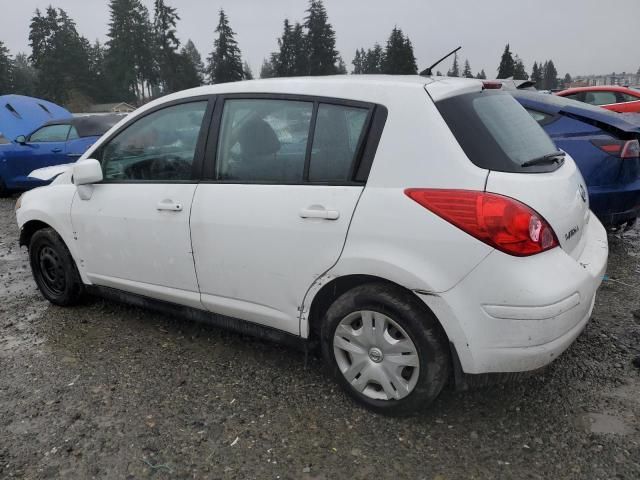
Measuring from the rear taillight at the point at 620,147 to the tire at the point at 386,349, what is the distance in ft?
10.1

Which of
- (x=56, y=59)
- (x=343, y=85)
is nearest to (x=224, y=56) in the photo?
(x=56, y=59)

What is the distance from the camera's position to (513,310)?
2166 mm

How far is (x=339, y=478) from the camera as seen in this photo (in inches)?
88.9

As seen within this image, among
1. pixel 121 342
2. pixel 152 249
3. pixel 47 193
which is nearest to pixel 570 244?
pixel 152 249

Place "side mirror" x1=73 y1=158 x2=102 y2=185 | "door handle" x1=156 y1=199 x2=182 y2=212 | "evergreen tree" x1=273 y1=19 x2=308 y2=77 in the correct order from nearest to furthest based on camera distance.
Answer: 1. "door handle" x1=156 y1=199 x2=182 y2=212
2. "side mirror" x1=73 y1=158 x2=102 y2=185
3. "evergreen tree" x1=273 y1=19 x2=308 y2=77

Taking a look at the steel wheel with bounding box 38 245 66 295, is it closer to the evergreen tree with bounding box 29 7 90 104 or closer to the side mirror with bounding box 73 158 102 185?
the side mirror with bounding box 73 158 102 185

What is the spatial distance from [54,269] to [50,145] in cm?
630

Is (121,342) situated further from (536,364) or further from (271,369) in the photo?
(536,364)

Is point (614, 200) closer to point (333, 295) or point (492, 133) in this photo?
point (492, 133)

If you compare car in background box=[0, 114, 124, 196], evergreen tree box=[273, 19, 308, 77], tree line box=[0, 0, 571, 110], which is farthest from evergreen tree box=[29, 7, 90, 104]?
car in background box=[0, 114, 124, 196]

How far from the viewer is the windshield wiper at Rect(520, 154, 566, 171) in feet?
8.03

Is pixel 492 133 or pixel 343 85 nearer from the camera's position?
pixel 492 133

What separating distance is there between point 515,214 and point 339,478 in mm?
1360

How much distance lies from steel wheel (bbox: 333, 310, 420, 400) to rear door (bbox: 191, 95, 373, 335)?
0.29 m
